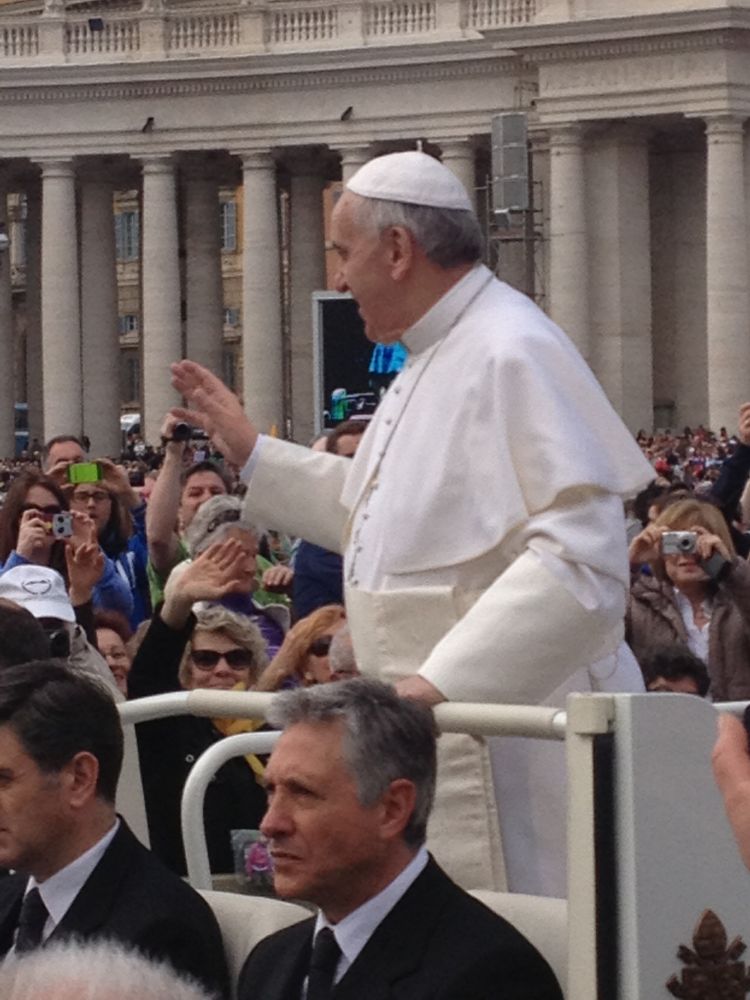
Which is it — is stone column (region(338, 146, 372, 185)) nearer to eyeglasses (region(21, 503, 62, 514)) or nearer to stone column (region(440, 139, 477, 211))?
stone column (region(440, 139, 477, 211))

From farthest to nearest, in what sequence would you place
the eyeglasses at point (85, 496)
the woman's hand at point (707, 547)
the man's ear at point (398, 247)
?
the eyeglasses at point (85, 496), the woman's hand at point (707, 547), the man's ear at point (398, 247)

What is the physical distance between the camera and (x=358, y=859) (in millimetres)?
7926

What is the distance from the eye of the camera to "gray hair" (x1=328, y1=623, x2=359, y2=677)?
1145 cm

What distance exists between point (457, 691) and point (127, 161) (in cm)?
7471

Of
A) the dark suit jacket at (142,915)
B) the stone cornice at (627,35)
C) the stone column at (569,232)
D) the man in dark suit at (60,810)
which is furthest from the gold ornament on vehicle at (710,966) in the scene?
the stone column at (569,232)

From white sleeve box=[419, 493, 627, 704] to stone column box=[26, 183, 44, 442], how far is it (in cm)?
7854

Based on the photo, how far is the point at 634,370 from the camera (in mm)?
75125

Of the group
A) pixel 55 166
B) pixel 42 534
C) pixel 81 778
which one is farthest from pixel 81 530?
pixel 55 166

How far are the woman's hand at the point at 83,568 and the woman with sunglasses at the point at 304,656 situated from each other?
162cm

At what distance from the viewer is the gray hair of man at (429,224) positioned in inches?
369

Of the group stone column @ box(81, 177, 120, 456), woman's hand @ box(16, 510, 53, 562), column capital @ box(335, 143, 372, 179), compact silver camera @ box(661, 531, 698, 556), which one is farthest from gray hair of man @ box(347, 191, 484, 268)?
stone column @ box(81, 177, 120, 456)

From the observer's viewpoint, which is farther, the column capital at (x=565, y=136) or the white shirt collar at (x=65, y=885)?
the column capital at (x=565, y=136)

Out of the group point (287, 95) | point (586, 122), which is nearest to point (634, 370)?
point (586, 122)

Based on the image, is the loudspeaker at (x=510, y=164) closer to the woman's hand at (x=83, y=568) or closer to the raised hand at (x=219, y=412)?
the woman's hand at (x=83, y=568)
